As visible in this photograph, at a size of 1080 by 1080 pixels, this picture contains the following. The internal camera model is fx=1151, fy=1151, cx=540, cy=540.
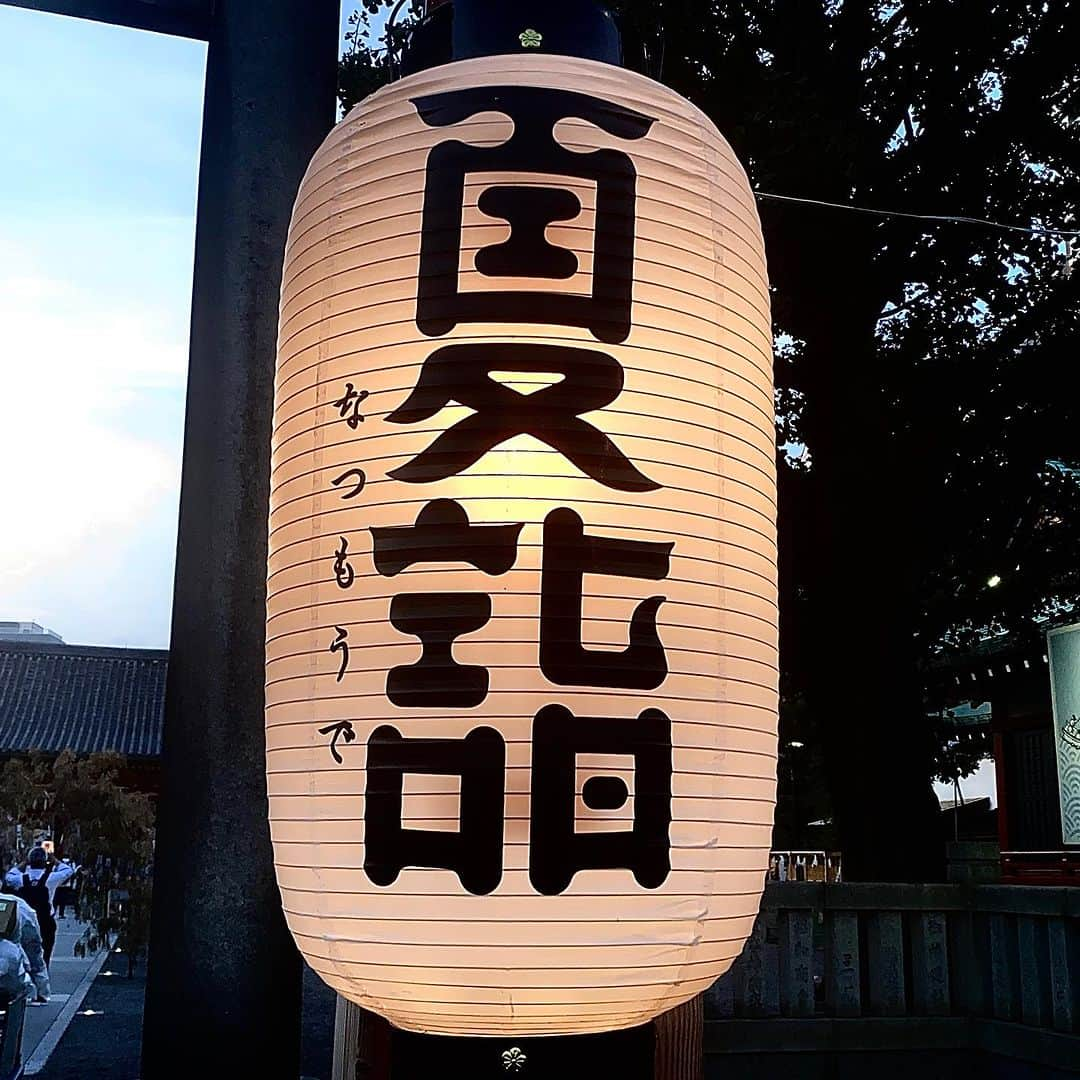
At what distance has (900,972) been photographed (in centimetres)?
609

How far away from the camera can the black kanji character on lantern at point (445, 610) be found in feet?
4.75

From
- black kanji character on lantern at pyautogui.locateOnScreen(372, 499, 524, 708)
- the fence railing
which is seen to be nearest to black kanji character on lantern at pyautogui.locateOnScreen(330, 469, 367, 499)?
black kanji character on lantern at pyautogui.locateOnScreen(372, 499, 524, 708)

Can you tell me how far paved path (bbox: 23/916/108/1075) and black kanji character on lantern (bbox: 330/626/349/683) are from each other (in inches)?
384

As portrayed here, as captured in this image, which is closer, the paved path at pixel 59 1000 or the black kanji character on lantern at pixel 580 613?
the black kanji character on lantern at pixel 580 613

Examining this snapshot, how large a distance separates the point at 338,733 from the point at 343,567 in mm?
222

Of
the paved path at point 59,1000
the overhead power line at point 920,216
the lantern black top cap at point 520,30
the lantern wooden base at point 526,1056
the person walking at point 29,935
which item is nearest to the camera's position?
the lantern wooden base at point 526,1056

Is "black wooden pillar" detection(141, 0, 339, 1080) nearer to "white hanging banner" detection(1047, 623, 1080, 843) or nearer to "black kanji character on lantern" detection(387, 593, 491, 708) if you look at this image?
"black kanji character on lantern" detection(387, 593, 491, 708)

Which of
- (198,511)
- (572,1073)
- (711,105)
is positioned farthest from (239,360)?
(711,105)

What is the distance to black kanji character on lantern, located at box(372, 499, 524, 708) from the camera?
1448 millimetres

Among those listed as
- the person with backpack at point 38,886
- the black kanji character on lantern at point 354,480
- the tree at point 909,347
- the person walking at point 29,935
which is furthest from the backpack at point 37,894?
the black kanji character on lantern at point 354,480

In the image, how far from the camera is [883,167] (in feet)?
28.3

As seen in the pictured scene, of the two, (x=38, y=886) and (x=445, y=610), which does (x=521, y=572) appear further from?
(x=38, y=886)

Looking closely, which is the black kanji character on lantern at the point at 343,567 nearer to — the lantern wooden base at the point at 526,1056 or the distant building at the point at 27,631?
the lantern wooden base at the point at 526,1056

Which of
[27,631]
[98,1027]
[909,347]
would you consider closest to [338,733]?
[909,347]
